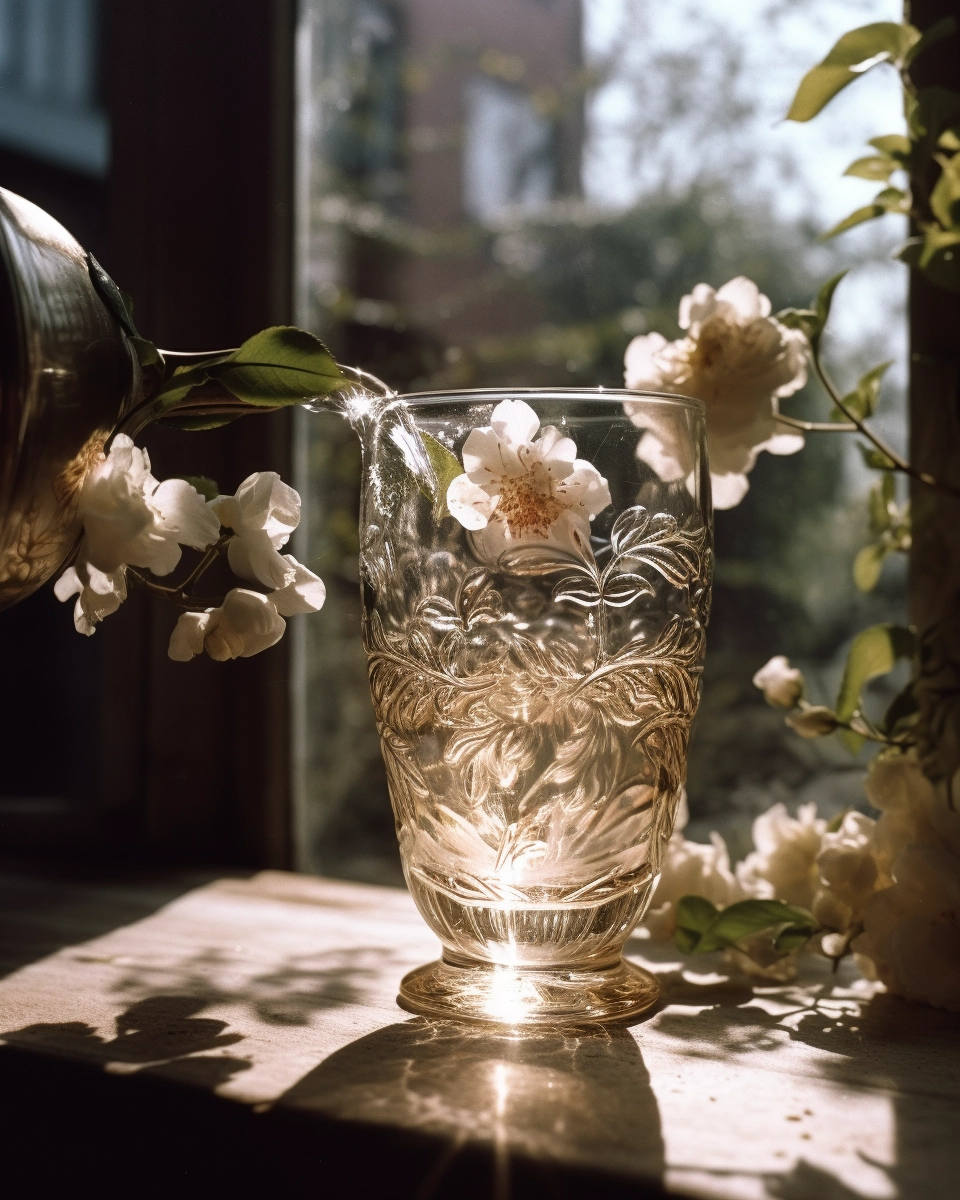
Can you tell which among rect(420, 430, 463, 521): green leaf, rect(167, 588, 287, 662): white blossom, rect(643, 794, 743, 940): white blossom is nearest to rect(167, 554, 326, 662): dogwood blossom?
rect(167, 588, 287, 662): white blossom

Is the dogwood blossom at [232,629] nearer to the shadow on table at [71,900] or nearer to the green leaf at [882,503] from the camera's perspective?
the shadow on table at [71,900]

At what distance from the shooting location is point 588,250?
45.0 inches

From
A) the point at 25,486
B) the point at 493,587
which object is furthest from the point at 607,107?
the point at 25,486

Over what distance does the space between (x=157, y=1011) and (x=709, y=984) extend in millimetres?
330

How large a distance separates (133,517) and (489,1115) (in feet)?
1.03

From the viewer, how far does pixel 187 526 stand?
63cm

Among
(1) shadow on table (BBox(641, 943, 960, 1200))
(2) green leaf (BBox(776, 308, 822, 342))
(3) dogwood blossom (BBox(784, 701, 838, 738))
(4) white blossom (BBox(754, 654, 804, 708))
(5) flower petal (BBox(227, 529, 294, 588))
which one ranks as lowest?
(1) shadow on table (BBox(641, 943, 960, 1200))

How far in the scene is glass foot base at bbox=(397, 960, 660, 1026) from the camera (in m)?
0.70

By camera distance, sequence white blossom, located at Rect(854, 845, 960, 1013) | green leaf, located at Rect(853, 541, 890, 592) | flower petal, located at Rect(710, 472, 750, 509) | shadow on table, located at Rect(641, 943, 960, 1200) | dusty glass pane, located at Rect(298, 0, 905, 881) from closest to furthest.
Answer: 1. shadow on table, located at Rect(641, 943, 960, 1200)
2. white blossom, located at Rect(854, 845, 960, 1013)
3. flower petal, located at Rect(710, 472, 750, 509)
4. green leaf, located at Rect(853, 541, 890, 592)
5. dusty glass pane, located at Rect(298, 0, 905, 881)

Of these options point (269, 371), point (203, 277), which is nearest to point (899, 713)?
point (269, 371)

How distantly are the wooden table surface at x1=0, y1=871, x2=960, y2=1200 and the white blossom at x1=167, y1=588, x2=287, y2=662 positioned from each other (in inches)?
7.9

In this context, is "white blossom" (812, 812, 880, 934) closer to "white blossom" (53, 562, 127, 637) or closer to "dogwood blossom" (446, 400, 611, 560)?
"dogwood blossom" (446, 400, 611, 560)

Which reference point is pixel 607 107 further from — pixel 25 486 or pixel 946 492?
pixel 25 486

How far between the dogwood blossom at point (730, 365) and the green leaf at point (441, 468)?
17 cm
